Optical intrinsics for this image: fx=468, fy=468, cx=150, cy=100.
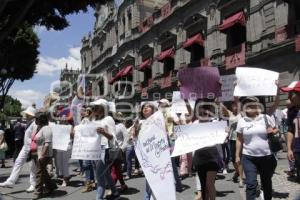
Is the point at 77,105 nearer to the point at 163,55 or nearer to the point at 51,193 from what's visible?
the point at 51,193

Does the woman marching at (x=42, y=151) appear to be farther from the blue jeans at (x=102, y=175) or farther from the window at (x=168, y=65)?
the window at (x=168, y=65)

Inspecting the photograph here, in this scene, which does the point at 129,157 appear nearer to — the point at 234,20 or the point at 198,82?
the point at 198,82

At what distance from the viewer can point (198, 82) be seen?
21.9ft

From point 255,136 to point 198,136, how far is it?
74 centimetres

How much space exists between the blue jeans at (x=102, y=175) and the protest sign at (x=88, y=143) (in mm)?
105

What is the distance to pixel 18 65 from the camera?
23.6 metres

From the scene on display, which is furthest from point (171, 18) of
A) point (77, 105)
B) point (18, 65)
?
point (77, 105)

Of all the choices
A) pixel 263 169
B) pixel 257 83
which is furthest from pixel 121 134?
pixel 263 169

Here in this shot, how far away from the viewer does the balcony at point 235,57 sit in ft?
70.1

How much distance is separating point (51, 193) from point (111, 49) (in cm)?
3314

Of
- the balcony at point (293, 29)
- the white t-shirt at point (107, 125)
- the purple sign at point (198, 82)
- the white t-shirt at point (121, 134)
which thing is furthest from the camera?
the balcony at point (293, 29)

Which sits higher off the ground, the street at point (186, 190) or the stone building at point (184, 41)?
the stone building at point (184, 41)

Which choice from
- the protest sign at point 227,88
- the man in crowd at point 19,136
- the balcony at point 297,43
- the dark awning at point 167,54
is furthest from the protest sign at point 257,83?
the dark awning at point 167,54

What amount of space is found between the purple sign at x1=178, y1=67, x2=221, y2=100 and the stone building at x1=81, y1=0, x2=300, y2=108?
6.35 meters
